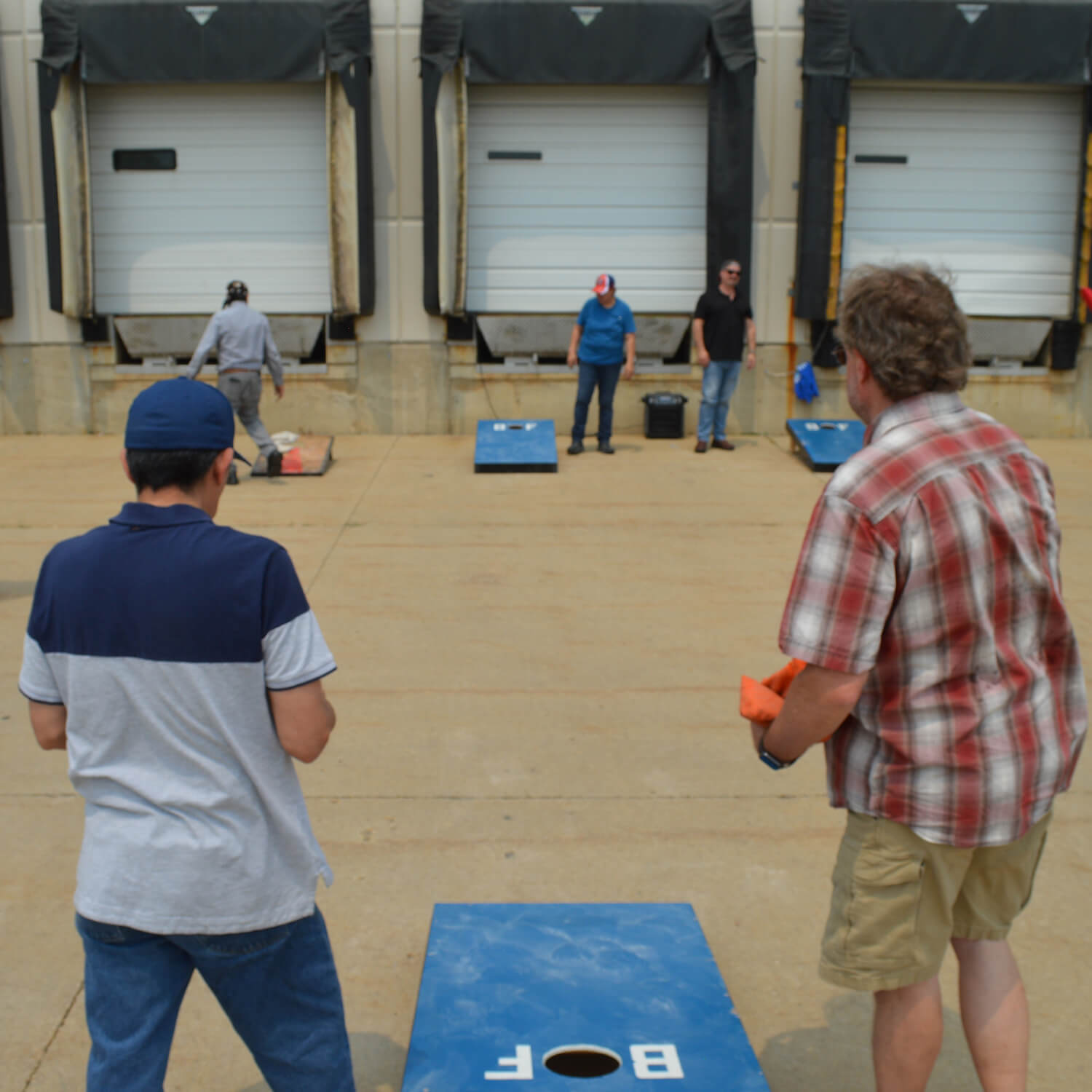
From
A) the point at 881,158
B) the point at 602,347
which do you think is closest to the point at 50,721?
the point at 602,347

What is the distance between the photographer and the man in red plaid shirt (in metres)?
2.33

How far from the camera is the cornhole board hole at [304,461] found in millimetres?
11523

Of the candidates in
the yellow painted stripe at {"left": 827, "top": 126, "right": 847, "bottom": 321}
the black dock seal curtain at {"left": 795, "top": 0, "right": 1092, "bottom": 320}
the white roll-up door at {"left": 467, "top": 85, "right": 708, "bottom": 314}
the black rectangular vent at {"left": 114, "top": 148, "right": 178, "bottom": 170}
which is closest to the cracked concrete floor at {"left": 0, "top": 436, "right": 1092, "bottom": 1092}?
the yellow painted stripe at {"left": 827, "top": 126, "right": 847, "bottom": 321}

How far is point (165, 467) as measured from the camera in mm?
2305

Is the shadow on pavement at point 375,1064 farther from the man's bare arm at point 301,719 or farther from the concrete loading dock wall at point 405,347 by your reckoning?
the concrete loading dock wall at point 405,347

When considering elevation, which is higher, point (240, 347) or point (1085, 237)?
point (1085, 237)

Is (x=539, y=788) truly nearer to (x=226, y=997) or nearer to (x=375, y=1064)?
(x=375, y=1064)

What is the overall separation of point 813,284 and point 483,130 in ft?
13.1

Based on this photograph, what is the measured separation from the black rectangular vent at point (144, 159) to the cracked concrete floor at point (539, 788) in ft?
18.4

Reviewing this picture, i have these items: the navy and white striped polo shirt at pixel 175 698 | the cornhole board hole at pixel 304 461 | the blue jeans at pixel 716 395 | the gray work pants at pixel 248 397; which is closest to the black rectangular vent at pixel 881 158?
the blue jeans at pixel 716 395

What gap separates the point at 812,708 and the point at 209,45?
12.7m

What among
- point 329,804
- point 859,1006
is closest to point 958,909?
point 859,1006

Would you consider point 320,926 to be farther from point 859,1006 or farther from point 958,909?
point 859,1006

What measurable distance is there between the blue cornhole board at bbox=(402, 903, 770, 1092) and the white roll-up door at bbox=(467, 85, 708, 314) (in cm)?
1108
